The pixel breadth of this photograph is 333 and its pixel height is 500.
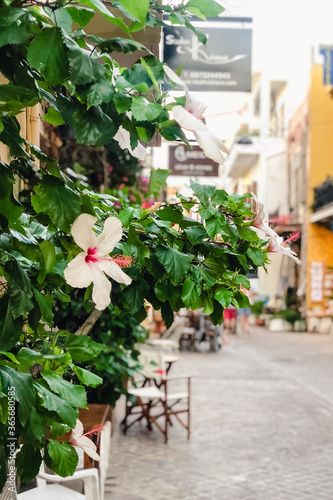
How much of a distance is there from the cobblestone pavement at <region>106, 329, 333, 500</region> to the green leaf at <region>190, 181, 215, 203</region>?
4.63m

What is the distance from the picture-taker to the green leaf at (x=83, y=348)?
52.0 inches

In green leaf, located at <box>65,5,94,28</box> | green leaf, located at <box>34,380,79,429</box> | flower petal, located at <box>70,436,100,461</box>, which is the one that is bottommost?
flower petal, located at <box>70,436,100,461</box>

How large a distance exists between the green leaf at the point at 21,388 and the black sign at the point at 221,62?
500cm

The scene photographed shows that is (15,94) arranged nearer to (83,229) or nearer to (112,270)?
(83,229)

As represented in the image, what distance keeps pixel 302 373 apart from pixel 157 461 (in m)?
6.97

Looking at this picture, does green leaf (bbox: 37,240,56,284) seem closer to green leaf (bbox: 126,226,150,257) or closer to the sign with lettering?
green leaf (bbox: 126,226,150,257)

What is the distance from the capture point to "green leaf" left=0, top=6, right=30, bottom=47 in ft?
3.22

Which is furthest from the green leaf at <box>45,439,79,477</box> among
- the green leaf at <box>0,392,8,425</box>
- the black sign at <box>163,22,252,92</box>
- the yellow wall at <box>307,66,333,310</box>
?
the yellow wall at <box>307,66,333,310</box>

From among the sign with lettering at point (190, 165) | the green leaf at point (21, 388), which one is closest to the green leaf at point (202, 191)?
the green leaf at point (21, 388)

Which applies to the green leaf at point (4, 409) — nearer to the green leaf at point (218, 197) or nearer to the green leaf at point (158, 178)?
the green leaf at point (158, 178)

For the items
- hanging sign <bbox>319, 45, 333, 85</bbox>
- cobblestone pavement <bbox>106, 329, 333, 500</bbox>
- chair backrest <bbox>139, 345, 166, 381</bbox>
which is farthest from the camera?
hanging sign <bbox>319, 45, 333, 85</bbox>

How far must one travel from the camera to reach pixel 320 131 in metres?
26.1

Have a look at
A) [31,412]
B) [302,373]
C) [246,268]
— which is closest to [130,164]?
[302,373]

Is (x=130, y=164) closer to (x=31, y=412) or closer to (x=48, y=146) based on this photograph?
(x=48, y=146)
